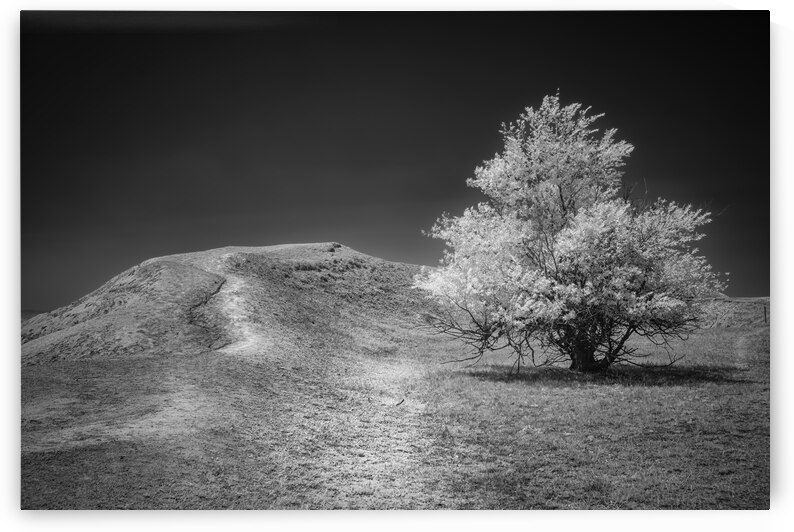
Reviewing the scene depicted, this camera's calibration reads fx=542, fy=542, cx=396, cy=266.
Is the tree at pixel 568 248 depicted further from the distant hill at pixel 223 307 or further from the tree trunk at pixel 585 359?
the distant hill at pixel 223 307

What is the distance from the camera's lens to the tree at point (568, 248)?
1050cm

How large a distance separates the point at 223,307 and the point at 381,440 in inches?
319

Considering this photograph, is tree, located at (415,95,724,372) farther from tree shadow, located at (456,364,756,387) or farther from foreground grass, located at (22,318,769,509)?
foreground grass, located at (22,318,769,509)

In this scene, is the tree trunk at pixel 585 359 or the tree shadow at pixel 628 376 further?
the tree trunk at pixel 585 359

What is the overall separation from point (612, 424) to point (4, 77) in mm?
10827

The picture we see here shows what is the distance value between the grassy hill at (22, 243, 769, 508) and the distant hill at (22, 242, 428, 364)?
0.08 metres

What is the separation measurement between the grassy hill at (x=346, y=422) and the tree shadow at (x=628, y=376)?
0.21 feet

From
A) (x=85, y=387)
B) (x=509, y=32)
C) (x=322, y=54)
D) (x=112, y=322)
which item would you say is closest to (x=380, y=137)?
(x=322, y=54)

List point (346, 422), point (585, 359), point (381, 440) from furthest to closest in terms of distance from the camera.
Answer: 1. point (585, 359)
2. point (346, 422)
3. point (381, 440)

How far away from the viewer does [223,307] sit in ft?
47.2

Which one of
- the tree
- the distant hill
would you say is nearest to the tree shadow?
the tree

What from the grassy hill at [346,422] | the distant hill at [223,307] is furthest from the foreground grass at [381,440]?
the distant hill at [223,307]

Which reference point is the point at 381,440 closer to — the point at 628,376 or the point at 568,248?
the point at 568,248

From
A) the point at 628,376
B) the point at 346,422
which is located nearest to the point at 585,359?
the point at 628,376
